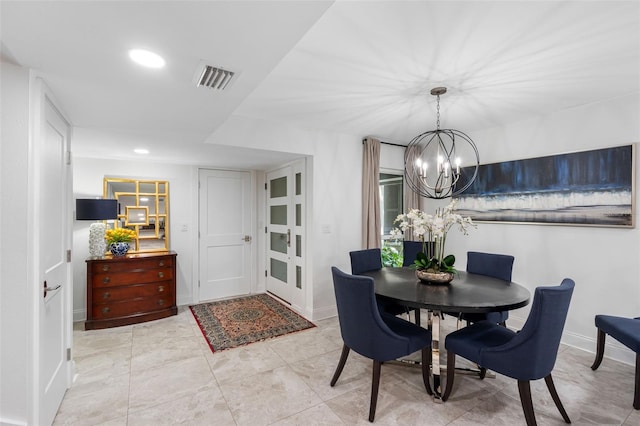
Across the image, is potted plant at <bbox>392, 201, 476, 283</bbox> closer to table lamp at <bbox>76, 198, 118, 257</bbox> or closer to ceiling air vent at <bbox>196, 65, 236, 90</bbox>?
ceiling air vent at <bbox>196, 65, 236, 90</bbox>

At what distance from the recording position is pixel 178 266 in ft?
14.3

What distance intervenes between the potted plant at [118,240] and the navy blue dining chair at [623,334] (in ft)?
16.5

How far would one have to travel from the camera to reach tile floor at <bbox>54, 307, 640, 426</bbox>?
2.01 metres

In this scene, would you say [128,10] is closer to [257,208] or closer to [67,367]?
[67,367]

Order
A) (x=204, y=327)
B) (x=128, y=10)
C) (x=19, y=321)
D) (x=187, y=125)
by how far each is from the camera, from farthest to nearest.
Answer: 1. (x=204, y=327)
2. (x=187, y=125)
3. (x=19, y=321)
4. (x=128, y=10)

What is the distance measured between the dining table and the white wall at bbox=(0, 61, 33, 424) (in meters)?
2.17

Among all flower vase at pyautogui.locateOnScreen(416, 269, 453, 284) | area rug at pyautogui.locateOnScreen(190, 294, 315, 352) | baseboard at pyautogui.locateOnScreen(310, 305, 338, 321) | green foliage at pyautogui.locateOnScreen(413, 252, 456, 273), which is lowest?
area rug at pyautogui.locateOnScreen(190, 294, 315, 352)

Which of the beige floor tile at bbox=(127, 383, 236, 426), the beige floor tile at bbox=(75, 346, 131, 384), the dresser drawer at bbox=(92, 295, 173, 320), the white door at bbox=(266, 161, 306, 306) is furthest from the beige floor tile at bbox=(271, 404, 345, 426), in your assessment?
the dresser drawer at bbox=(92, 295, 173, 320)

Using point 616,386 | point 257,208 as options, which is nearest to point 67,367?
point 257,208

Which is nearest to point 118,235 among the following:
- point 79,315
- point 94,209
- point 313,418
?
point 94,209

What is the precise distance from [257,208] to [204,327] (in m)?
2.13

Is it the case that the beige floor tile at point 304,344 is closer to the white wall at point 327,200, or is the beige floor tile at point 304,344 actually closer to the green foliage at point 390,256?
the white wall at point 327,200

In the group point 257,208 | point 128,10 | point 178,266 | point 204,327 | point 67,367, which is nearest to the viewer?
point 128,10

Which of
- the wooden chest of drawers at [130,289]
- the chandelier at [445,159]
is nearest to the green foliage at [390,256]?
the chandelier at [445,159]
